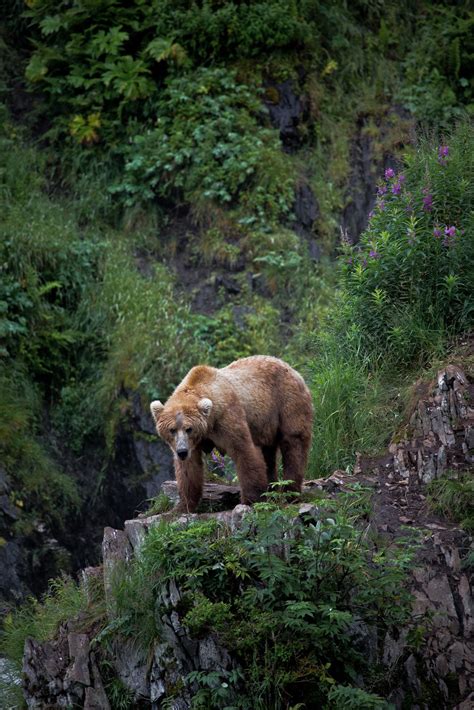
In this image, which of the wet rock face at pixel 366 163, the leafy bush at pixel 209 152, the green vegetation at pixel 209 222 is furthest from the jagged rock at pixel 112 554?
the wet rock face at pixel 366 163

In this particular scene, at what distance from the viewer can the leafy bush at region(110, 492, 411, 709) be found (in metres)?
7.08

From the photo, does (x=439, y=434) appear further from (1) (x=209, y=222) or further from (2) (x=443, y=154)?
(1) (x=209, y=222)

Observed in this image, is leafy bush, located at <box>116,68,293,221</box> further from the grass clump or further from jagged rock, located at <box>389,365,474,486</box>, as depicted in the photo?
the grass clump

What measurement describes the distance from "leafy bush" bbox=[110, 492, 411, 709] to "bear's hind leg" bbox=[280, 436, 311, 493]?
0.63 m

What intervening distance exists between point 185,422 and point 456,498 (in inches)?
99.8

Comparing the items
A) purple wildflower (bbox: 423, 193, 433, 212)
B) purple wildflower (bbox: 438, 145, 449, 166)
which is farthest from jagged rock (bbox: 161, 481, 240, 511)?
purple wildflower (bbox: 438, 145, 449, 166)

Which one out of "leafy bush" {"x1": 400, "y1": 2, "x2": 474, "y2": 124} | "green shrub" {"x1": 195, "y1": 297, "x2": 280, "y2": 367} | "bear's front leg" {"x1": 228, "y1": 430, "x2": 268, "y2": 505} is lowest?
"green shrub" {"x1": 195, "y1": 297, "x2": 280, "y2": 367}

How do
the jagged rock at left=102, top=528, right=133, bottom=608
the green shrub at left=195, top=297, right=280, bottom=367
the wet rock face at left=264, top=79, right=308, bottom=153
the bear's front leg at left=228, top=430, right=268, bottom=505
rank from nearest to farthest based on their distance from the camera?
the bear's front leg at left=228, top=430, right=268, bottom=505
the jagged rock at left=102, top=528, right=133, bottom=608
the green shrub at left=195, top=297, right=280, bottom=367
the wet rock face at left=264, top=79, right=308, bottom=153

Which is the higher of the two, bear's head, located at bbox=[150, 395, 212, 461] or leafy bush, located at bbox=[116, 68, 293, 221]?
leafy bush, located at bbox=[116, 68, 293, 221]

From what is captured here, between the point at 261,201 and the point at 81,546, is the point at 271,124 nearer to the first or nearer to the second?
the point at 261,201

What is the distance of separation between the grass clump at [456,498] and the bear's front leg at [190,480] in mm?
2057

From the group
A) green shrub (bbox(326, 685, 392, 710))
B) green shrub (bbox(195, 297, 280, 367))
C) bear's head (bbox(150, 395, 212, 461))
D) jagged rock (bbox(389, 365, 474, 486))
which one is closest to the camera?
green shrub (bbox(326, 685, 392, 710))

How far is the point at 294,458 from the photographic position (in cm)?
838

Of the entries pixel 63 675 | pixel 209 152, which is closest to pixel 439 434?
pixel 63 675
